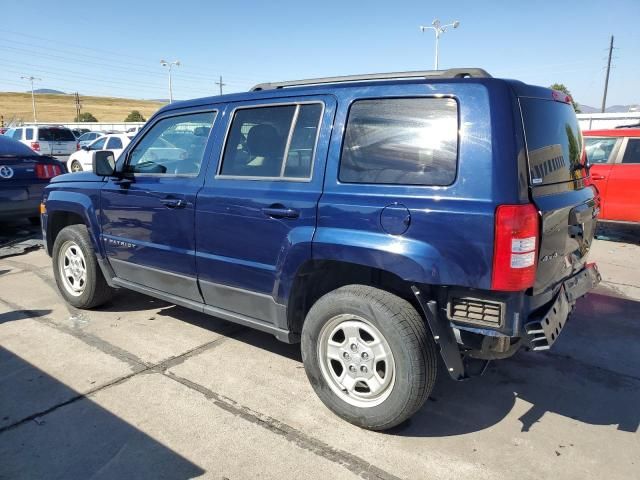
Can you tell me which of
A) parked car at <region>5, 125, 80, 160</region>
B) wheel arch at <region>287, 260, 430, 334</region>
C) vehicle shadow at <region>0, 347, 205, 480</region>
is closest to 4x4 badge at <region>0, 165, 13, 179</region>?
vehicle shadow at <region>0, 347, 205, 480</region>

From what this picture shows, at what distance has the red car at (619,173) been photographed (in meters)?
7.57

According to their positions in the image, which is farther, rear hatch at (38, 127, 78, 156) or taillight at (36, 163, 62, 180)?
rear hatch at (38, 127, 78, 156)

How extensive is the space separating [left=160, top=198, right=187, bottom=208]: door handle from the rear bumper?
246 cm

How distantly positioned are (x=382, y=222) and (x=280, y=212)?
73cm

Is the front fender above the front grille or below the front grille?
above

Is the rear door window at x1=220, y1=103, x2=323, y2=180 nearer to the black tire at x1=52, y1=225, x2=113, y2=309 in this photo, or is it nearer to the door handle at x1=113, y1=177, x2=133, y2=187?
the door handle at x1=113, y1=177, x2=133, y2=187

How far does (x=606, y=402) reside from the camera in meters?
3.26

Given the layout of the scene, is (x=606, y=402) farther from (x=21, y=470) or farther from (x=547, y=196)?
(x=21, y=470)

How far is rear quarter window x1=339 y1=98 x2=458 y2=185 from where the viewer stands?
8.55ft

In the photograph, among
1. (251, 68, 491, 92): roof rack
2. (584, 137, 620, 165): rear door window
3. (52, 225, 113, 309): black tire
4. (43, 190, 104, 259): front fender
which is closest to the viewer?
(251, 68, 491, 92): roof rack

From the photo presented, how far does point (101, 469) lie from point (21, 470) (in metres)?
0.41

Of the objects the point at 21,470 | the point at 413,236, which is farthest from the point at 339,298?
the point at 21,470

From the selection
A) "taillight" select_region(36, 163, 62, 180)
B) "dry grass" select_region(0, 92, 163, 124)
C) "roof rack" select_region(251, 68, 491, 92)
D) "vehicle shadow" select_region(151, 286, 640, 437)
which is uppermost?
"dry grass" select_region(0, 92, 163, 124)

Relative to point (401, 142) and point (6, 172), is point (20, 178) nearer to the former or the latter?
point (6, 172)
